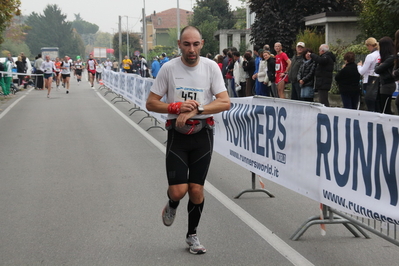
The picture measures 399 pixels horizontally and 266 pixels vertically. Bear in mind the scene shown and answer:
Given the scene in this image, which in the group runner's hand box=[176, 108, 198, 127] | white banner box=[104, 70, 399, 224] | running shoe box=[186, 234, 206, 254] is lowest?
running shoe box=[186, 234, 206, 254]

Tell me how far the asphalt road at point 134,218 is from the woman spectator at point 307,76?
4846 mm

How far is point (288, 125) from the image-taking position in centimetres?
658

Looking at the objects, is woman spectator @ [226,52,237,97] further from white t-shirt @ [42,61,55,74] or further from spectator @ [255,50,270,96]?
white t-shirt @ [42,61,55,74]

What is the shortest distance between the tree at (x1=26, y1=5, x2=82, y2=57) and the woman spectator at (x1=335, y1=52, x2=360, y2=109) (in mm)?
156182

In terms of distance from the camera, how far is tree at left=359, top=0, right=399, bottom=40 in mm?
20562

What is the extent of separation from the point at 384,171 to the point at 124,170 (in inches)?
217

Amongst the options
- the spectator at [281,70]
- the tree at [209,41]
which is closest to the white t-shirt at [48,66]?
the spectator at [281,70]

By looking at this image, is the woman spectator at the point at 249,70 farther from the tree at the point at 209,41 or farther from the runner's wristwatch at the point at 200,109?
the tree at the point at 209,41

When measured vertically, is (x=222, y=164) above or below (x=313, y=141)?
below

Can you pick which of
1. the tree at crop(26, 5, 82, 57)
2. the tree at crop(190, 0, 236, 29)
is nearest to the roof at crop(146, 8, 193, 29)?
the tree at crop(26, 5, 82, 57)

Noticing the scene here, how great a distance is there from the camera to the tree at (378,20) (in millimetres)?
20562

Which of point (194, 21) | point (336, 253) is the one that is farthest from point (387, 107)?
point (194, 21)

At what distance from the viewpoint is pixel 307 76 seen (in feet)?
50.0

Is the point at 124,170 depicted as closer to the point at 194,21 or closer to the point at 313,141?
the point at 313,141
